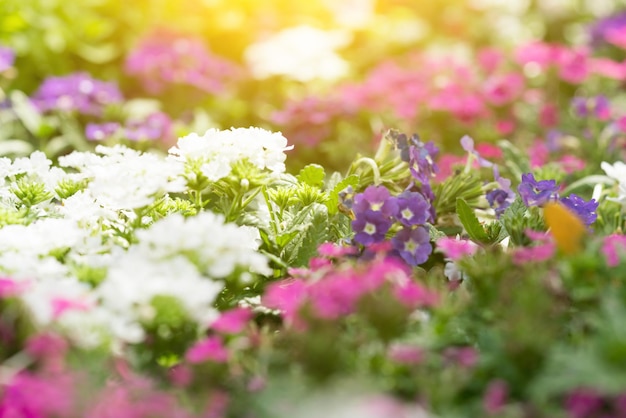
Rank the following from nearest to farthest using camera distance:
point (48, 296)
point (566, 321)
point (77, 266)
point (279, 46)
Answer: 1. point (48, 296)
2. point (566, 321)
3. point (77, 266)
4. point (279, 46)

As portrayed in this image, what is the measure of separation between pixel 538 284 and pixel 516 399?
0.18m

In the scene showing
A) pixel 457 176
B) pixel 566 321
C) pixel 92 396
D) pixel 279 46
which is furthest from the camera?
pixel 279 46

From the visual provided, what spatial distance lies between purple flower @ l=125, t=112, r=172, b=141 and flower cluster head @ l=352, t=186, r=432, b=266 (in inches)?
47.9

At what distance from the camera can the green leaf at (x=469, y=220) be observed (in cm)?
171

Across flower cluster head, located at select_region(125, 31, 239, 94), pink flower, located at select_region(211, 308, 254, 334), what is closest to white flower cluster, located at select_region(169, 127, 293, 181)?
pink flower, located at select_region(211, 308, 254, 334)

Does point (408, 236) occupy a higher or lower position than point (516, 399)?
higher

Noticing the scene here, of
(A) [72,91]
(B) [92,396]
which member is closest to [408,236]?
(B) [92,396]

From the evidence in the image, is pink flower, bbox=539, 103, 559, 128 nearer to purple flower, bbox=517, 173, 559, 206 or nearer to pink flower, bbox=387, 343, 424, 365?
purple flower, bbox=517, 173, 559, 206

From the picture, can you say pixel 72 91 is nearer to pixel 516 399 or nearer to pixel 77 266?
pixel 77 266

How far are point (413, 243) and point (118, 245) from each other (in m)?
0.61

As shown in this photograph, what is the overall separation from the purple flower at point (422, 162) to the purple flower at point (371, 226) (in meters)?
0.22

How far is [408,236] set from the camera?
1.65 metres

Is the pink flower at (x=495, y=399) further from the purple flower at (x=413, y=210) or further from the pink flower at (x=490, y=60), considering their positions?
the pink flower at (x=490, y=60)

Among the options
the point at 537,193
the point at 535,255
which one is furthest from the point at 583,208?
the point at 535,255
